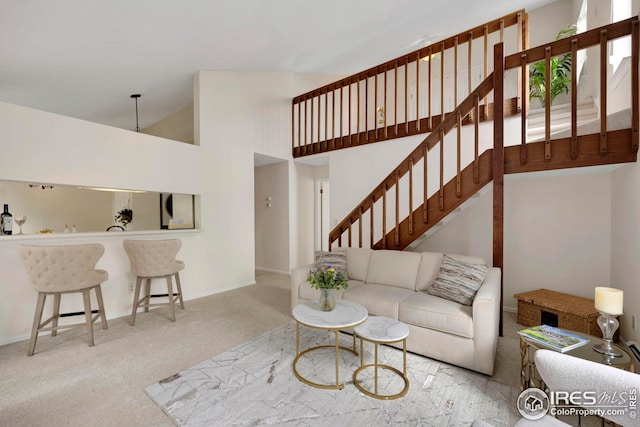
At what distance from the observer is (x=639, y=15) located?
218 cm

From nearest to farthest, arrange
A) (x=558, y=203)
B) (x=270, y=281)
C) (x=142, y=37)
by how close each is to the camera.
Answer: (x=142, y=37)
(x=558, y=203)
(x=270, y=281)

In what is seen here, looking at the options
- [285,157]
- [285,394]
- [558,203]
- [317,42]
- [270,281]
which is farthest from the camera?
[285,157]

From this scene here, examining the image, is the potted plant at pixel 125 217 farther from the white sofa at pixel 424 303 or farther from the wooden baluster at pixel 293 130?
the white sofa at pixel 424 303

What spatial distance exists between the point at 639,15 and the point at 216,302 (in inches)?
203

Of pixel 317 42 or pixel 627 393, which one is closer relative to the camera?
pixel 627 393

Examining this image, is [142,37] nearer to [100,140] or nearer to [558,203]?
[100,140]

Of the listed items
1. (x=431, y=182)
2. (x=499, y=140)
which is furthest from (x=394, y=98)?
(x=499, y=140)

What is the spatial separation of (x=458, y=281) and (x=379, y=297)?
0.74 meters

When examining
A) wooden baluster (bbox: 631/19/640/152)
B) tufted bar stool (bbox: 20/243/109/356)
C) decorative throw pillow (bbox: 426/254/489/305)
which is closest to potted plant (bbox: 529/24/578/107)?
wooden baluster (bbox: 631/19/640/152)

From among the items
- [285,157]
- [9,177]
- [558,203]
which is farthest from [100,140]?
[558,203]

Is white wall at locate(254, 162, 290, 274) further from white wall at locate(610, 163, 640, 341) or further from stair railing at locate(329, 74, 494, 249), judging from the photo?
white wall at locate(610, 163, 640, 341)

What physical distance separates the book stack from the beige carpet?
1.49 ft

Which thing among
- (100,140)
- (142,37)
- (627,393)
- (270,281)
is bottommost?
(270,281)

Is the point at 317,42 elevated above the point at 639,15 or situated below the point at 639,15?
above
